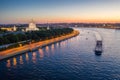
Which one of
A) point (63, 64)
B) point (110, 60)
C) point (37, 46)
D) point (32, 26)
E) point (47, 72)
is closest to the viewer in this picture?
point (47, 72)

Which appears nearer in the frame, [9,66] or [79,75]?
[79,75]

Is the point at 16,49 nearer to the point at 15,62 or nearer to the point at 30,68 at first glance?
the point at 15,62

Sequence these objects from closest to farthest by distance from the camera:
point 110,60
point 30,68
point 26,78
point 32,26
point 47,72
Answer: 1. point 26,78
2. point 47,72
3. point 30,68
4. point 110,60
5. point 32,26

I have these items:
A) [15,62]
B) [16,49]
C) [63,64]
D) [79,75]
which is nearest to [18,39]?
[16,49]

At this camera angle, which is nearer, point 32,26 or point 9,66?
point 9,66

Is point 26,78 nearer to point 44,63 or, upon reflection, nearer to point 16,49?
point 44,63

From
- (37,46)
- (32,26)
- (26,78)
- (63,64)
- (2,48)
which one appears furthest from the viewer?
(32,26)

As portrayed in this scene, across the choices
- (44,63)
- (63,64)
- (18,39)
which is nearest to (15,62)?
(44,63)

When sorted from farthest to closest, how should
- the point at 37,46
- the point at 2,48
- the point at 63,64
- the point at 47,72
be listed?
the point at 37,46 → the point at 2,48 → the point at 63,64 → the point at 47,72

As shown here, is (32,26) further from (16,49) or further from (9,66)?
(9,66)
